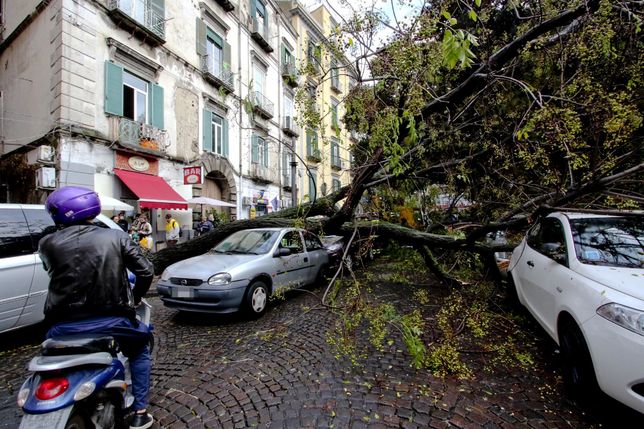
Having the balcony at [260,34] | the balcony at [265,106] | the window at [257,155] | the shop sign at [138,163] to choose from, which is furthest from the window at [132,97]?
the balcony at [260,34]

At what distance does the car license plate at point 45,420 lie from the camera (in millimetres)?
1791

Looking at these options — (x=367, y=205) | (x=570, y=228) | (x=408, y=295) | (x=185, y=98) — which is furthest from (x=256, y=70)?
(x=570, y=228)

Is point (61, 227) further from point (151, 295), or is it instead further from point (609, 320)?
point (151, 295)

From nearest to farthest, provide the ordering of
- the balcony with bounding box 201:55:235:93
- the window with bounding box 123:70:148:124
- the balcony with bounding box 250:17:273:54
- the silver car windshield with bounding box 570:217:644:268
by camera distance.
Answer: the silver car windshield with bounding box 570:217:644:268, the window with bounding box 123:70:148:124, the balcony with bounding box 201:55:235:93, the balcony with bounding box 250:17:273:54

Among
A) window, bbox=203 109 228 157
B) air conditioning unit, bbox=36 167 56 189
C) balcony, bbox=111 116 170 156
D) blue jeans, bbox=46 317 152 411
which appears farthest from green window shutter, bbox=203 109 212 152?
blue jeans, bbox=46 317 152 411

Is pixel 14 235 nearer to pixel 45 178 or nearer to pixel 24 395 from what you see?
pixel 24 395

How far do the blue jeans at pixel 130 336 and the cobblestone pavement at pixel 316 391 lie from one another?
0.38 metres

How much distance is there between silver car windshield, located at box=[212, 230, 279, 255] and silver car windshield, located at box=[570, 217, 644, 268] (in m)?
4.42

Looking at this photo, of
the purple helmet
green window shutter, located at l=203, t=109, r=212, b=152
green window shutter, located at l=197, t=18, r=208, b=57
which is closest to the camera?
the purple helmet

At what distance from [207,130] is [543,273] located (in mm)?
15505

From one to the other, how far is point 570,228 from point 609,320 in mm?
1372

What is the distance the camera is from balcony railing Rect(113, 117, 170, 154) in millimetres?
11812

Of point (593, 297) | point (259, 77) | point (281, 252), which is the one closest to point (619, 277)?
point (593, 297)

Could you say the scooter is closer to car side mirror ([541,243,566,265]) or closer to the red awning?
car side mirror ([541,243,566,265])
